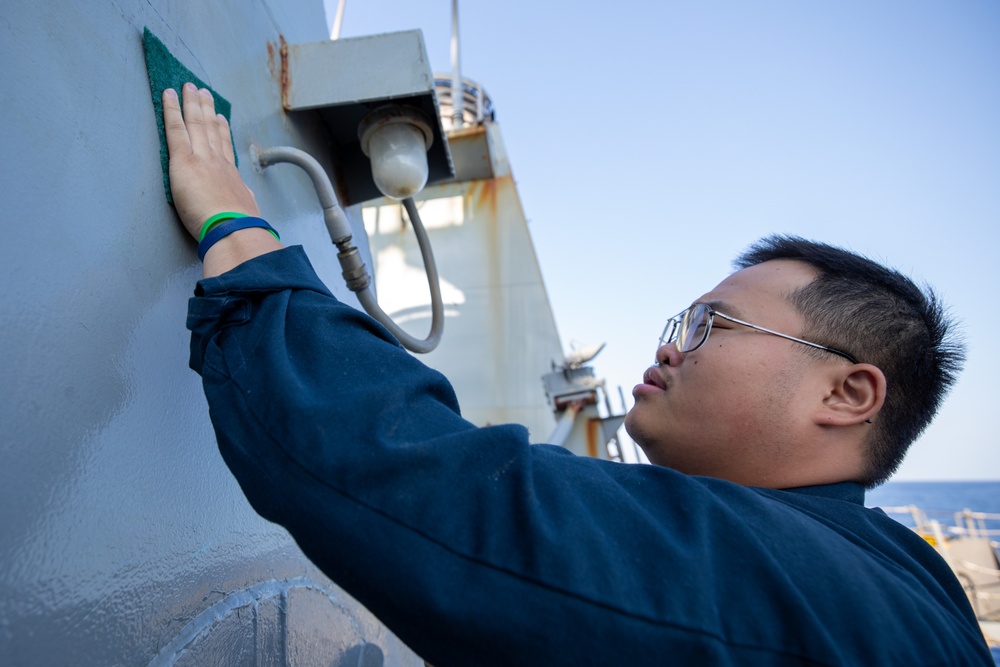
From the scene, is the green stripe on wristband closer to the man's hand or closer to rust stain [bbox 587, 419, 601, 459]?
the man's hand

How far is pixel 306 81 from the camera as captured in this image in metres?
1.42

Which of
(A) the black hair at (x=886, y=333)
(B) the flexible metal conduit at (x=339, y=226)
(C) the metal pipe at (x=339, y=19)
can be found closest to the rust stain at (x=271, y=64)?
(B) the flexible metal conduit at (x=339, y=226)

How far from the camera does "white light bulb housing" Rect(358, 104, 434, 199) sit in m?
1.44

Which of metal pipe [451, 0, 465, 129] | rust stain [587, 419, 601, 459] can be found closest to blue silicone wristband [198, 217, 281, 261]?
rust stain [587, 419, 601, 459]

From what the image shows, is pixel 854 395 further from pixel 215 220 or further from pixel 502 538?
pixel 215 220

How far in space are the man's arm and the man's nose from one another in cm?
71

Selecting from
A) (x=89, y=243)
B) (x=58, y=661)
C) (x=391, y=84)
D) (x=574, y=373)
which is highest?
(x=391, y=84)

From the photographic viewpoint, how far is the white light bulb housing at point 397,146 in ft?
4.71

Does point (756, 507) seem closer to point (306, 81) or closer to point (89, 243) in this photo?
point (89, 243)

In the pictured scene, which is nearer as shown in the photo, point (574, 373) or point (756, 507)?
point (756, 507)

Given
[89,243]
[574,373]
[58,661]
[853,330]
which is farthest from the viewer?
[574,373]

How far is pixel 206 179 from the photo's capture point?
36.1 inches

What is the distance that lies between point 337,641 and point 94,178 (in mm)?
875

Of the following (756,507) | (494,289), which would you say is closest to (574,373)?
(494,289)
